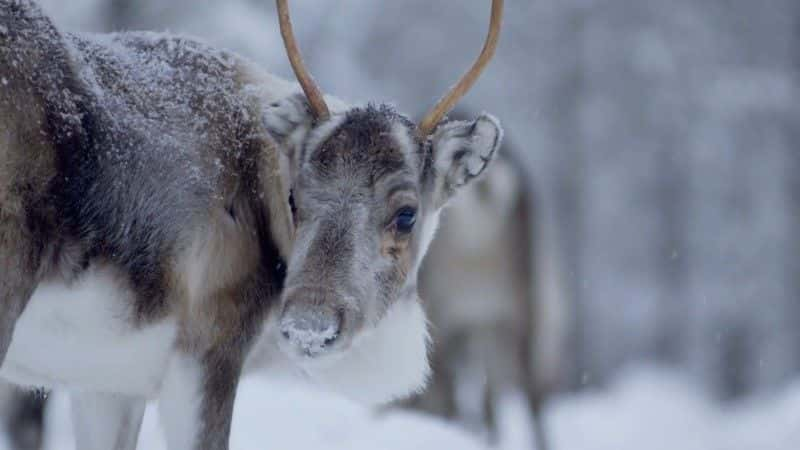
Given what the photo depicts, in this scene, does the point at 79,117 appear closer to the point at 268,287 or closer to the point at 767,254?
the point at 268,287

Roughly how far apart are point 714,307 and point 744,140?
2.98 meters

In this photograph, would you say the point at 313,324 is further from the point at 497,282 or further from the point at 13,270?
the point at 497,282

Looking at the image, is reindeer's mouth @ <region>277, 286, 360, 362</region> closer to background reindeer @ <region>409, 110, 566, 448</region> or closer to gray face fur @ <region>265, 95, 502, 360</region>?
gray face fur @ <region>265, 95, 502, 360</region>

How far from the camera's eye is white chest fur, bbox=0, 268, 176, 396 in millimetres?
4852

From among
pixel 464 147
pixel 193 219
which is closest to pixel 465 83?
pixel 464 147

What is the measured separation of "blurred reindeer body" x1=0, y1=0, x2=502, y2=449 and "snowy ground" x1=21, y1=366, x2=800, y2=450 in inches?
98.9

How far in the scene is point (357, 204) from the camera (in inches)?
202

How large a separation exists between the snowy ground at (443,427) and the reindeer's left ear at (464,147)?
2781mm

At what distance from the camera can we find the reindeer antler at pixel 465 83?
5.49 metres

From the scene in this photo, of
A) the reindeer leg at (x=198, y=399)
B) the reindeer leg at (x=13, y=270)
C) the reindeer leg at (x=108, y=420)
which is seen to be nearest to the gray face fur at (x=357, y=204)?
the reindeer leg at (x=198, y=399)

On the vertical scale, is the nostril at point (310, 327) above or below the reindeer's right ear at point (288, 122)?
below

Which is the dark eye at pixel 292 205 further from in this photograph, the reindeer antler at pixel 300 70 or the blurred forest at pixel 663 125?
the blurred forest at pixel 663 125

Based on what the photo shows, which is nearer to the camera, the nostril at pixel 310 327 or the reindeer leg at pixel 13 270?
the reindeer leg at pixel 13 270

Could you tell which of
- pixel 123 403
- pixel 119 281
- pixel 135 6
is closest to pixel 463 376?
pixel 135 6
